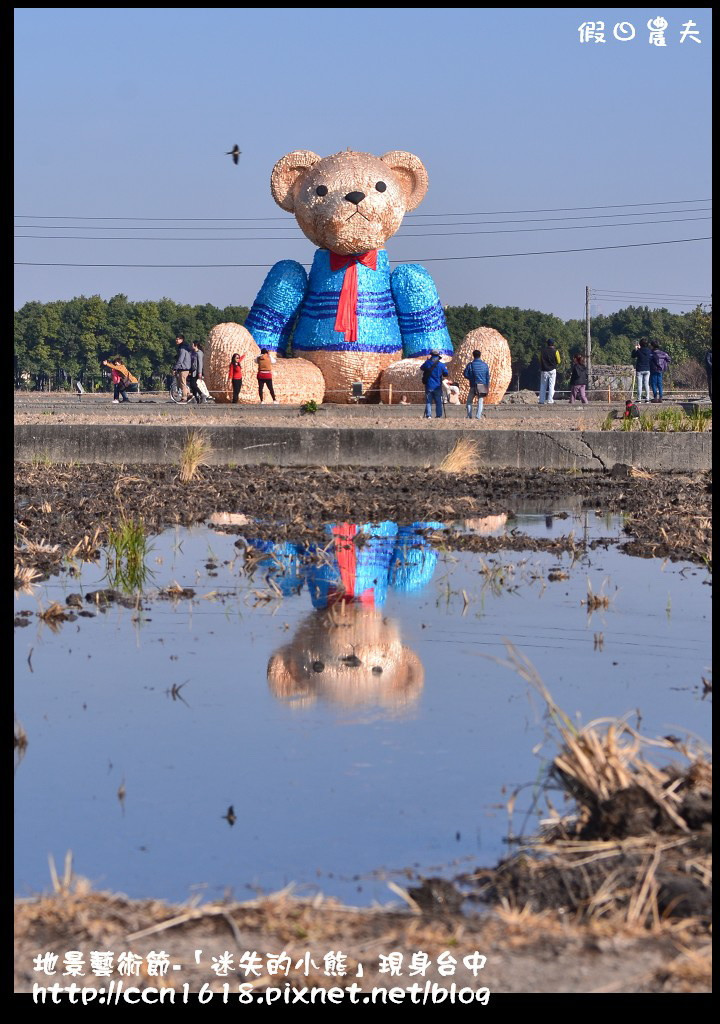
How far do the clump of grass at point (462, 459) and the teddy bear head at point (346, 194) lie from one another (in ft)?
25.9

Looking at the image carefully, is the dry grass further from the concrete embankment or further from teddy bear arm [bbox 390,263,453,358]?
teddy bear arm [bbox 390,263,453,358]

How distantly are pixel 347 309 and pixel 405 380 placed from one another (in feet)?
5.04

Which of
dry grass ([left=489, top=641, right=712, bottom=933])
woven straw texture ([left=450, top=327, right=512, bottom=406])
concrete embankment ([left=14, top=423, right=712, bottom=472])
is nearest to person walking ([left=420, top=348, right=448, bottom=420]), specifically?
woven straw texture ([left=450, top=327, right=512, bottom=406])

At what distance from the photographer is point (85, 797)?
4.25 metres

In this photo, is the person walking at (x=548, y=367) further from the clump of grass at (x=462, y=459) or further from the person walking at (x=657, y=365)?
the clump of grass at (x=462, y=459)

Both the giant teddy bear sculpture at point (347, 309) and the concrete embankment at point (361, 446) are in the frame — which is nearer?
the concrete embankment at point (361, 446)

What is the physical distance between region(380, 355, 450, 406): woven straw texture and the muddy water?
555 inches

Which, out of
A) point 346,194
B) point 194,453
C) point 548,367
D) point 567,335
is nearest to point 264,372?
point 346,194

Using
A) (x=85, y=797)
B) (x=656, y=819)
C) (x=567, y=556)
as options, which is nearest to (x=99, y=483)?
(x=567, y=556)

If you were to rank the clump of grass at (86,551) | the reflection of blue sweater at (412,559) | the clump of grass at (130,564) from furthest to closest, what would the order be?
the clump of grass at (86,551)
the reflection of blue sweater at (412,559)
the clump of grass at (130,564)

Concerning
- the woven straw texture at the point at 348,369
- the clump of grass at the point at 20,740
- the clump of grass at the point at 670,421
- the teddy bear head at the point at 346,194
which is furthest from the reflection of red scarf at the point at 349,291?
the clump of grass at the point at 20,740

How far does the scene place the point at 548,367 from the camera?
83.8 feet

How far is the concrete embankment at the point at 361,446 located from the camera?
15.6m

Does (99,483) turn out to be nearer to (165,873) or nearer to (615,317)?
(165,873)
